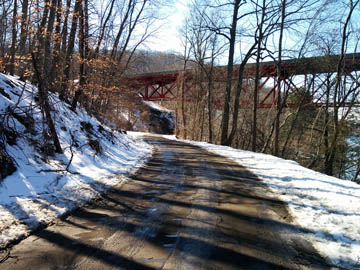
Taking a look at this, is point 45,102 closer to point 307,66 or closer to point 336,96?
point 336,96

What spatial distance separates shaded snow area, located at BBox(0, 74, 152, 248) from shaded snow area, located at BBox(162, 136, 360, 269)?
3562 mm

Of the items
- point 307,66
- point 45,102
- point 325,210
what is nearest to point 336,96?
point 307,66

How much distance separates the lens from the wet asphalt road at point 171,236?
2.47m

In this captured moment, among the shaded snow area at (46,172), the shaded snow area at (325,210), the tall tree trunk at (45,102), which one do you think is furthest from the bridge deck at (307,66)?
the tall tree trunk at (45,102)

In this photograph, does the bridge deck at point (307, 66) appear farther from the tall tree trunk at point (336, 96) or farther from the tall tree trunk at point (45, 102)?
the tall tree trunk at point (45, 102)

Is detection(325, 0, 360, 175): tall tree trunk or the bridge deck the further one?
the bridge deck

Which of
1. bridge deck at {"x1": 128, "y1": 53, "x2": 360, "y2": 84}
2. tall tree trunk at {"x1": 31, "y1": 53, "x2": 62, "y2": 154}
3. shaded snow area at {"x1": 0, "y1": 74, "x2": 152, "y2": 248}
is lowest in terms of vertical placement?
shaded snow area at {"x1": 0, "y1": 74, "x2": 152, "y2": 248}

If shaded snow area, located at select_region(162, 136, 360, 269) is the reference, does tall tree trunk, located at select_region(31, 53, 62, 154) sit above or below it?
above

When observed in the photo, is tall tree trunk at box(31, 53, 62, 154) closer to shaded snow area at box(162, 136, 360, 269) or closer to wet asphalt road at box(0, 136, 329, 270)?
wet asphalt road at box(0, 136, 329, 270)

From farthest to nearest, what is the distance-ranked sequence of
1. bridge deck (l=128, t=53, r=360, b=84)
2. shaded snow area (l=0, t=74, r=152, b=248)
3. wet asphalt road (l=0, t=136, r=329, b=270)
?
bridge deck (l=128, t=53, r=360, b=84) → shaded snow area (l=0, t=74, r=152, b=248) → wet asphalt road (l=0, t=136, r=329, b=270)

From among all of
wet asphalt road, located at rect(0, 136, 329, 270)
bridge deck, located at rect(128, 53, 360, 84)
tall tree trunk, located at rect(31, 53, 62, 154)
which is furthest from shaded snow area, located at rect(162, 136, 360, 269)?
bridge deck, located at rect(128, 53, 360, 84)

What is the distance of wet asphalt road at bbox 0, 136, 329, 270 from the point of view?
2473mm

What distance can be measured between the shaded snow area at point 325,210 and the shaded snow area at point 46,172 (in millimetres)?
3562

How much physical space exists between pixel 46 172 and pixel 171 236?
11.2ft
